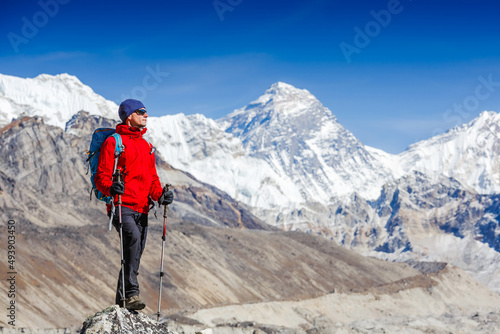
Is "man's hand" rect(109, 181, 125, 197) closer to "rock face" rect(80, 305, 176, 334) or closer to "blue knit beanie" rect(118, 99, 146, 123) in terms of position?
"blue knit beanie" rect(118, 99, 146, 123)

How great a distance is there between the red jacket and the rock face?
1.68m

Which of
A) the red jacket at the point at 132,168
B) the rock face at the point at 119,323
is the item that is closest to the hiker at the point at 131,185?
the red jacket at the point at 132,168

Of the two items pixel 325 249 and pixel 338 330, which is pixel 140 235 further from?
pixel 325 249

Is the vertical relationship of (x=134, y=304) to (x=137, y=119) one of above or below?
below

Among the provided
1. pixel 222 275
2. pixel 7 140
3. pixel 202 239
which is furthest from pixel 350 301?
pixel 7 140

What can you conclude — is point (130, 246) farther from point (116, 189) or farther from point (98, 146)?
point (98, 146)

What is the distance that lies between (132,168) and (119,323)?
2.46 meters

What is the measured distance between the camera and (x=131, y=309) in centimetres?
1038

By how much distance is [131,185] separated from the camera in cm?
1066

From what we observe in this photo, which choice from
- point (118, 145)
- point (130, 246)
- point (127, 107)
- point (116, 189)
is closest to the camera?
point (116, 189)

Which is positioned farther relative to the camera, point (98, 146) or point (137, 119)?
point (137, 119)

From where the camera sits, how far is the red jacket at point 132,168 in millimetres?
10312

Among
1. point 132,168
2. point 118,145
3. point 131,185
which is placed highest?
point 118,145

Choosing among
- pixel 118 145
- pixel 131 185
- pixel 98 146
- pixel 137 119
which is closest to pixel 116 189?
pixel 131 185
